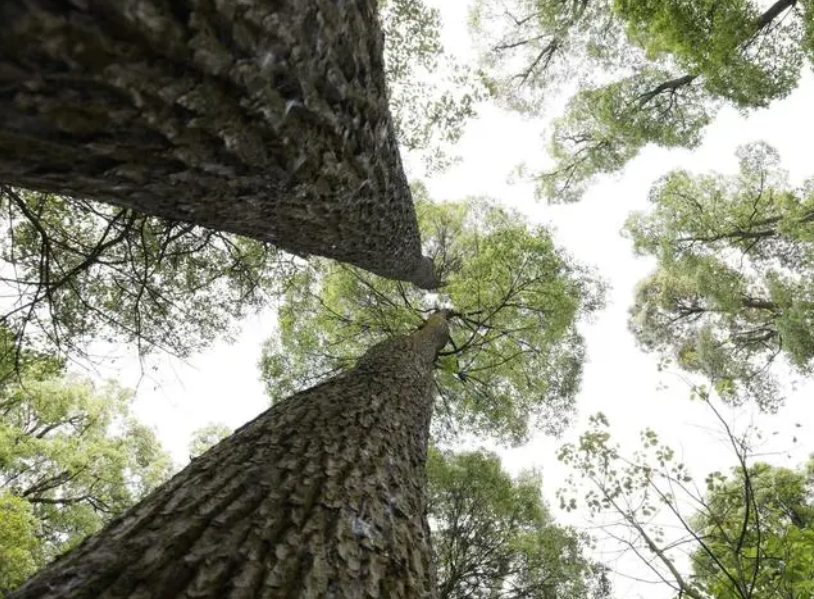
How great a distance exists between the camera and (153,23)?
38.5 inches

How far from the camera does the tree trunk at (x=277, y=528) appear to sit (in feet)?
4.10

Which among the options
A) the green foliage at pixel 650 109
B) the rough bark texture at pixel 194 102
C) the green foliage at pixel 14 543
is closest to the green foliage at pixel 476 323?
the green foliage at pixel 650 109

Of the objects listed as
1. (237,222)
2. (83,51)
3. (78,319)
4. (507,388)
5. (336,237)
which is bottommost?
(83,51)

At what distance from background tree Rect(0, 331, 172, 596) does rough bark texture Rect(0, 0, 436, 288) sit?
9381 mm

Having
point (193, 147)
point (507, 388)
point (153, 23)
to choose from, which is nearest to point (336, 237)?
point (193, 147)

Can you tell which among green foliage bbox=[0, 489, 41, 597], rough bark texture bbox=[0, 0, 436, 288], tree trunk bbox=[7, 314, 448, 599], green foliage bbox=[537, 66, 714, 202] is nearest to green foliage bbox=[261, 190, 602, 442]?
green foliage bbox=[537, 66, 714, 202]

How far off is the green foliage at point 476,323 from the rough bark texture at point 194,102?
5.80 metres

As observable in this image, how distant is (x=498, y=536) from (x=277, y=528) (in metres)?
8.38

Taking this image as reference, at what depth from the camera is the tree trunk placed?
4.10 ft

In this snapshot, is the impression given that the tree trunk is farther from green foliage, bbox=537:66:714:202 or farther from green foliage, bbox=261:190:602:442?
green foliage, bbox=537:66:714:202

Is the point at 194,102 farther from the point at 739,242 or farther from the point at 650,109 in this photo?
the point at 739,242

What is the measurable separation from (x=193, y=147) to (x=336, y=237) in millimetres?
1664

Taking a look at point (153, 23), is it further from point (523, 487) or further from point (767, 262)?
point (767, 262)

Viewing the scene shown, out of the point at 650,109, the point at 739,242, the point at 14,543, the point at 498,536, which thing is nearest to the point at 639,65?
the point at 650,109
